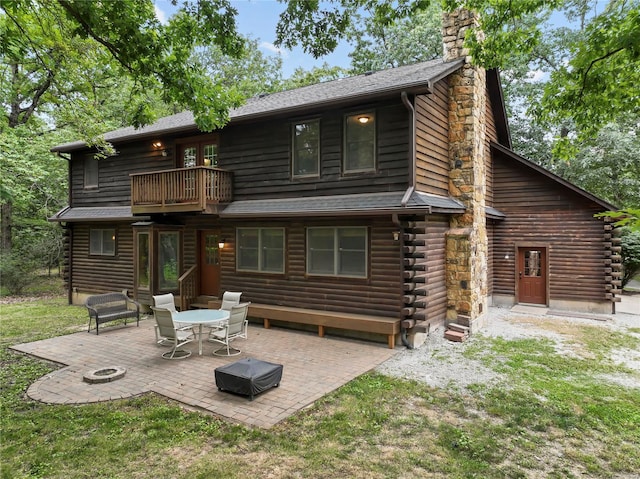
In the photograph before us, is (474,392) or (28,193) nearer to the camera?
(474,392)

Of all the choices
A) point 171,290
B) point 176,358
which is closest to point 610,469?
point 176,358

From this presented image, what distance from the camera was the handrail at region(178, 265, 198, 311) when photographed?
443 inches

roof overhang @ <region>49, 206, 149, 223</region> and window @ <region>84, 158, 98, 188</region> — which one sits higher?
window @ <region>84, 158, 98, 188</region>

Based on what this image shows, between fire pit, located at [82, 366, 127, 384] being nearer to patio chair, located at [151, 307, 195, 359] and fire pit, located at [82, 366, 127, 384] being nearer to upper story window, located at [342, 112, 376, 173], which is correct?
patio chair, located at [151, 307, 195, 359]

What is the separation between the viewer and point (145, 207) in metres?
10.8

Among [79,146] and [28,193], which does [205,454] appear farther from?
[28,193]

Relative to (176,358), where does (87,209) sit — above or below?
above

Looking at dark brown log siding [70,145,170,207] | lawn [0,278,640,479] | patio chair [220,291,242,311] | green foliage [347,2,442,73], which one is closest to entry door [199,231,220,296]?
patio chair [220,291,242,311]

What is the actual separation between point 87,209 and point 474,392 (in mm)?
13552

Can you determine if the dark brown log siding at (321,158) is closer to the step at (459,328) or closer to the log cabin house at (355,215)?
the log cabin house at (355,215)

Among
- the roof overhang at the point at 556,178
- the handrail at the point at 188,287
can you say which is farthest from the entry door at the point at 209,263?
the roof overhang at the point at 556,178

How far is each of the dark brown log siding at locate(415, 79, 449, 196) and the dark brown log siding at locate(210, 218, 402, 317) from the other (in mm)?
1449

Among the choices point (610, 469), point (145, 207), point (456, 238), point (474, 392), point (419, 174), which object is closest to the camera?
point (610, 469)

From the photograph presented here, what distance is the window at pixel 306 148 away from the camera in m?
9.62
